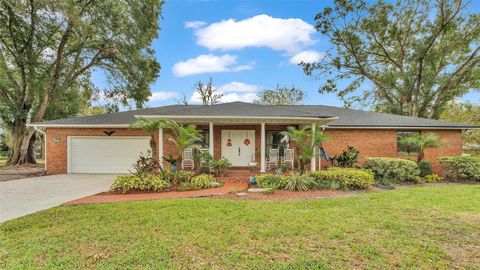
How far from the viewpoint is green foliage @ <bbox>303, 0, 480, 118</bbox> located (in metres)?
18.5

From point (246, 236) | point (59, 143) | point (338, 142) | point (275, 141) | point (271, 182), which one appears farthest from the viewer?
point (275, 141)

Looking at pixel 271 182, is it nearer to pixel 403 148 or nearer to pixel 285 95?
pixel 403 148

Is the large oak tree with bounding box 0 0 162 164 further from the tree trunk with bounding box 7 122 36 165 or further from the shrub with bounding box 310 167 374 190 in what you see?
the shrub with bounding box 310 167 374 190

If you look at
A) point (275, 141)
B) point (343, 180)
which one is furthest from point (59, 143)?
point (343, 180)

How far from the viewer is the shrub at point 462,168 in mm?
10773

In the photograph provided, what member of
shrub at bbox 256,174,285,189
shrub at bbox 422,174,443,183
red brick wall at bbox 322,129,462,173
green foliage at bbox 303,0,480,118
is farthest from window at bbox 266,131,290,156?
green foliage at bbox 303,0,480,118

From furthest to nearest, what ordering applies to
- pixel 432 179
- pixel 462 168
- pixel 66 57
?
pixel 66 57, pixel 432 179, pixel 462 168

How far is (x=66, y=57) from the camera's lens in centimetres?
1758

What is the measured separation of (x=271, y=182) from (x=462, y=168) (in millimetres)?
9152

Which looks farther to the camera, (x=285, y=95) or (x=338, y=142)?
(x=285, y=95)

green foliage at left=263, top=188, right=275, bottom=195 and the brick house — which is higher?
the brick house

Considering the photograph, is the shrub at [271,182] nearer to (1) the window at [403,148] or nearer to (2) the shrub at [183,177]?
(2) the shrub at [183,177]

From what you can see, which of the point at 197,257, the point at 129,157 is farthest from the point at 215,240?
the point at 129,157

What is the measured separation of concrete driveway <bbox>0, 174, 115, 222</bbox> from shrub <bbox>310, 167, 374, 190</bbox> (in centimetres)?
805
